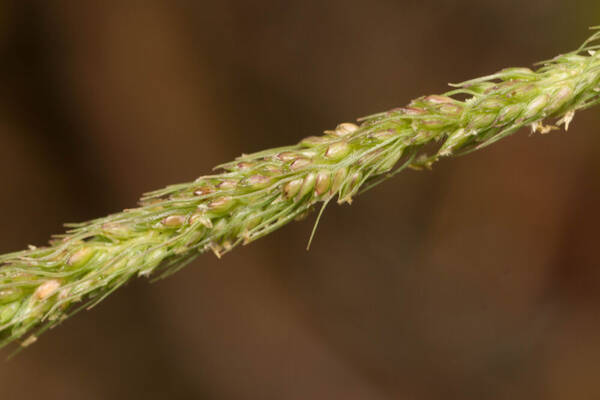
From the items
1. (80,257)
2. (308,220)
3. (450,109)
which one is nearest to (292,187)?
(450,109)

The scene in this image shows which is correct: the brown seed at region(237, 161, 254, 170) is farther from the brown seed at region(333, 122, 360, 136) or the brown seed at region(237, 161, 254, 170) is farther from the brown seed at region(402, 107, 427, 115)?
the brown seed at region(402, 107, 427, 115)

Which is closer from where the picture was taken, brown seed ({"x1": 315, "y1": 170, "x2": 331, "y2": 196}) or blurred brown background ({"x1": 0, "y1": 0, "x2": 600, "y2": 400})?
brown seed ({"x1": 315, "y1": 170, "x2": 331, "y2": 196})

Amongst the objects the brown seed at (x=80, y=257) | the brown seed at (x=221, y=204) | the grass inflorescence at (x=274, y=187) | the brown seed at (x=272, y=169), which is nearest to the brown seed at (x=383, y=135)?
the grass inflorescence at (x=274, y=187)

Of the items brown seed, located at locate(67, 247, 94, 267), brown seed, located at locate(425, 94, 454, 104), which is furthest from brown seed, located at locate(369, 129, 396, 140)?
brown seed, located at locate(67, 247, 94, 267)

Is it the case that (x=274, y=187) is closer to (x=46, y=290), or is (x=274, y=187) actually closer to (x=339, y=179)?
(x=339, y=179)

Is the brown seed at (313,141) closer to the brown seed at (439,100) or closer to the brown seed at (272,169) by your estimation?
the brown seed at (272,169)

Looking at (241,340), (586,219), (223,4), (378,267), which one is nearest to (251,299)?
(241,340)
